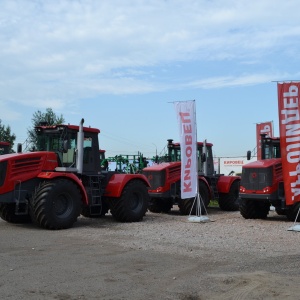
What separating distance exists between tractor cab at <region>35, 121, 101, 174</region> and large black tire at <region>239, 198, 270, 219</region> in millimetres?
5266

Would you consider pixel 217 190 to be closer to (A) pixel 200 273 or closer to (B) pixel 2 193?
(B) pixel 2 193

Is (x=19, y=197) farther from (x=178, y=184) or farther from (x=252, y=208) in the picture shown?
(x=252, y=208)

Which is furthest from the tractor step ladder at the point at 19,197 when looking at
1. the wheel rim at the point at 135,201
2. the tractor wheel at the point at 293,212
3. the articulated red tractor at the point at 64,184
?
the tractor wheel at the point at 293,212

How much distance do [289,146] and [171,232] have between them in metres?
3.96

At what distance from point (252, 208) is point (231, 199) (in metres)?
3.58

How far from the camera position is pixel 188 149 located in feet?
50.2

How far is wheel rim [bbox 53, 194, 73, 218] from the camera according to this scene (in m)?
12.6

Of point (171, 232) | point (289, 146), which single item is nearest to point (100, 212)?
point (171, 232)

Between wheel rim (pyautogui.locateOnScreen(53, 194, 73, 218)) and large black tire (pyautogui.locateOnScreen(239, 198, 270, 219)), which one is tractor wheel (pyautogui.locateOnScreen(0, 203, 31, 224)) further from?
large black tire (pyautogui.locateOnScreen(239, 198, 270, 219))

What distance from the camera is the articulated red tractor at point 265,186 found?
15180mm

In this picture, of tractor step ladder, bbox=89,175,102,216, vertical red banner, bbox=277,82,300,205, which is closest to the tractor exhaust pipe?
tractor step ladder, bbox=89,175,102,216

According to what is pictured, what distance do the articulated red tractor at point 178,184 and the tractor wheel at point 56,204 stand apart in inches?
203

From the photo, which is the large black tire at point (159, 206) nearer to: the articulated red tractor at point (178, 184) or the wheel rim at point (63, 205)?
the articulated red tractor at point (178, 184)

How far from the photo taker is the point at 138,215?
48.9 ft
